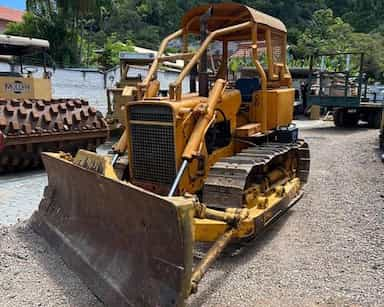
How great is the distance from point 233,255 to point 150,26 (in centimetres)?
4761

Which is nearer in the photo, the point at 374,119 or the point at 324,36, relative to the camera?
the point at 374,119

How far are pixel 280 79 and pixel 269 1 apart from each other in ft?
149

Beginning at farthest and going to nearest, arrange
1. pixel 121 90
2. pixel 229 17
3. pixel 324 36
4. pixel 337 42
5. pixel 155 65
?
pixel 324 36 → pixel 337 42 → pixel 121 90 → pixel 229 17 → pixel 155 65

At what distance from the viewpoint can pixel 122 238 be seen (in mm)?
3438

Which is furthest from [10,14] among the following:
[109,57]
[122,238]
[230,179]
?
[122,238]

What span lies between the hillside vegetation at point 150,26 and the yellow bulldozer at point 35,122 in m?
14.5

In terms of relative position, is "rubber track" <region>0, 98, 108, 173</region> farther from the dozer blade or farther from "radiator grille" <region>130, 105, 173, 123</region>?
"radiator grille" <region>130, 105, 173, 123</region>

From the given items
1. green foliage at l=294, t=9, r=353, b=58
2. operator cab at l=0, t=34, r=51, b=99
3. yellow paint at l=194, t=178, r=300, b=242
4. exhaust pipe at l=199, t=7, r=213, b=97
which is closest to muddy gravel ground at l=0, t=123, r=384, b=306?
yellow paint at l=194, t=178, r=300, b=242

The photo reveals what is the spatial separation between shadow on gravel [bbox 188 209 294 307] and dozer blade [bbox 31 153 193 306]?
19.6 inches

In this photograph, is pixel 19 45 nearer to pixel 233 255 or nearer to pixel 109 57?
pixel 233 255

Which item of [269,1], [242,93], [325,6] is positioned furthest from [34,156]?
[325,6]

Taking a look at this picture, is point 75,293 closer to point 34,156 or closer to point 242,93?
point 242,93

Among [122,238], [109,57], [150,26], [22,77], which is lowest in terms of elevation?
[122,238]

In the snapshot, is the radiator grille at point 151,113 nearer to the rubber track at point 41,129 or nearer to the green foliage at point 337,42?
the rubber track at point 41,129
